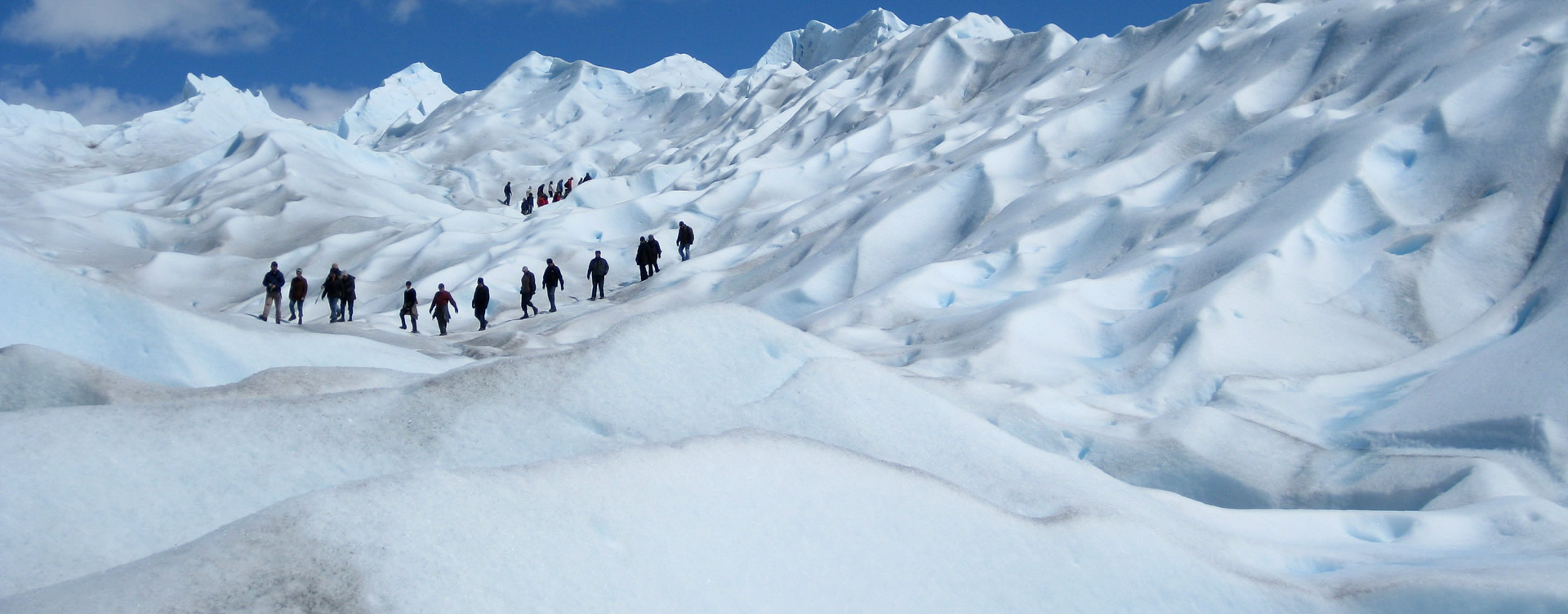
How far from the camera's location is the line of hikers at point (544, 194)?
31250 mm

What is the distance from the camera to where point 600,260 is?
1789 centimetres

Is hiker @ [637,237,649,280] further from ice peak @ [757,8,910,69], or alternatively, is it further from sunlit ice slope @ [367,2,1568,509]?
ice peak @ [757,8,910,69]

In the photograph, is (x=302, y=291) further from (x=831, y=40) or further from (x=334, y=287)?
(x=831, y=40)

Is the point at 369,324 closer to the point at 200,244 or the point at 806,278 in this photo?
the point at 806,278

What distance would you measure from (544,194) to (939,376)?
85.1 feet

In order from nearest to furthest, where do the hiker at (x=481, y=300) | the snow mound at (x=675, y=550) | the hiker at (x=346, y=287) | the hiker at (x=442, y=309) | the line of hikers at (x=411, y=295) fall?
the snow mound at (x=675, y=550) → the line of hikers at (x=411, y=295) → the hiker at (x=442, y=309) → the hiker at (x=481, y=300) → the hiker at (x=346, y=287)

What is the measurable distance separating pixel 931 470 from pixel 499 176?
36218 mm

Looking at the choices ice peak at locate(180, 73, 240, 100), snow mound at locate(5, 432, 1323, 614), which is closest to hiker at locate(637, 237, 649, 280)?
snow mound at locate(5, 432, 1323, 614)

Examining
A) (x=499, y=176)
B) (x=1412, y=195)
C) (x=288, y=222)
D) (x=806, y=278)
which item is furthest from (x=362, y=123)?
(x=1412, y=195)

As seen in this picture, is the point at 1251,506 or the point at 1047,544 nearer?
the point at 1047,544

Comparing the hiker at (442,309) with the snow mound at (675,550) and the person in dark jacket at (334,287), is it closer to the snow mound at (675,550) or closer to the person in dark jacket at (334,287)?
the person in dark jacket at (334,287)

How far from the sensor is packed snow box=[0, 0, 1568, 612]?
3518mm

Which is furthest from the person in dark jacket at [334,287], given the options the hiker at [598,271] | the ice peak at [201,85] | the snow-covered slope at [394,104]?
the ice peak at [201,85]

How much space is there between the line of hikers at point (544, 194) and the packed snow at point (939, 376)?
635cm
